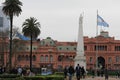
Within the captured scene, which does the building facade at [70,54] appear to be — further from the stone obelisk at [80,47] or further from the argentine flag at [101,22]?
the stone obelisk at [80,47]

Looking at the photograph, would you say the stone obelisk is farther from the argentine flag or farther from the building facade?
the building facade

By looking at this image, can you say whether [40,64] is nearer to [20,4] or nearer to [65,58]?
[65,58]

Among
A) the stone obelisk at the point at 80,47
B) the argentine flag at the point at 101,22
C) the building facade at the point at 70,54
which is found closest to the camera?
the stone obelisk at the point at 80,47

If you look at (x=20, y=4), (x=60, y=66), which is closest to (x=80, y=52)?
(x=20, y=4)

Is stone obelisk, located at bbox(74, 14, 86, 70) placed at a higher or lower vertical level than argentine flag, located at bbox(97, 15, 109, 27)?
lower

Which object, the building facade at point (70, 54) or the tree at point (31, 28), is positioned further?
the building facade at point (70, 54)

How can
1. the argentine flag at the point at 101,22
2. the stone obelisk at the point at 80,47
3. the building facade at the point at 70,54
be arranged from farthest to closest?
the building facade at the point at 70,54, the argentine flag at the point at 101,22, the stone obelisk at the point at 80,47

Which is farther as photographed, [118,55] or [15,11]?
[118,55]

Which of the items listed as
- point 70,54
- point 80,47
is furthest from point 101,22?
point 70,54

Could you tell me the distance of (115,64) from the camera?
15375 centimetres

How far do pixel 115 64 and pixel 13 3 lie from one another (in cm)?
7876

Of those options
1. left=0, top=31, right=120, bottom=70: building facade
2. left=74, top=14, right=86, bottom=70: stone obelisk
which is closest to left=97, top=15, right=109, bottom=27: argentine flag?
left=74, top=14, right=86, bottom=70: stone obelisk

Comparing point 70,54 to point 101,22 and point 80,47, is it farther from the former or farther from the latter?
point 80,47

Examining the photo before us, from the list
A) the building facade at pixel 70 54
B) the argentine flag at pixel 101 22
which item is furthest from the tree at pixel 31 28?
the building facade at pixel 70 54
